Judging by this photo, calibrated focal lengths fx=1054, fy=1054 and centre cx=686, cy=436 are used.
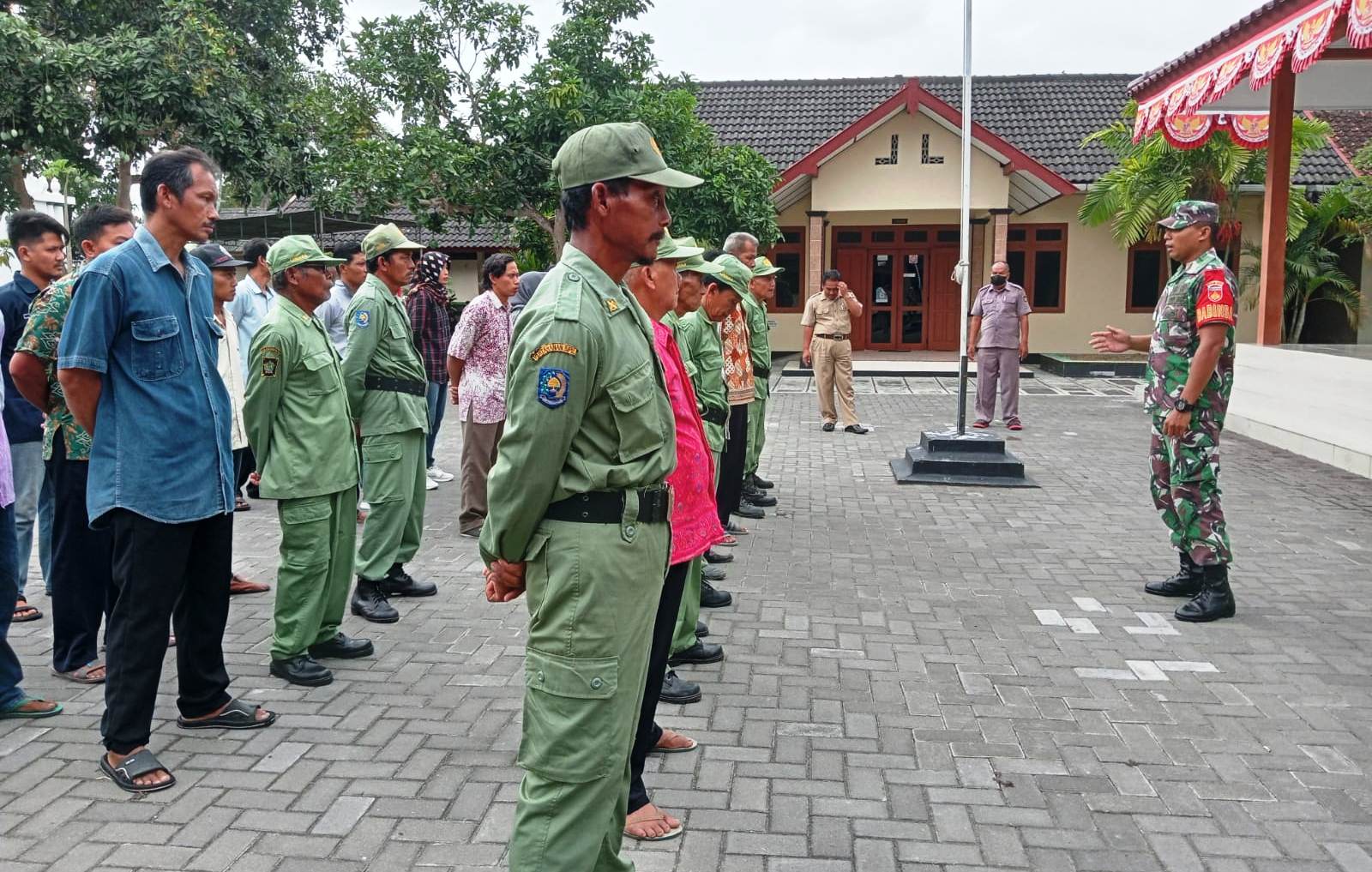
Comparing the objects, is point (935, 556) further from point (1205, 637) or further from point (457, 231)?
point (457, 231)

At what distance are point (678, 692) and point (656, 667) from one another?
1.13 metres

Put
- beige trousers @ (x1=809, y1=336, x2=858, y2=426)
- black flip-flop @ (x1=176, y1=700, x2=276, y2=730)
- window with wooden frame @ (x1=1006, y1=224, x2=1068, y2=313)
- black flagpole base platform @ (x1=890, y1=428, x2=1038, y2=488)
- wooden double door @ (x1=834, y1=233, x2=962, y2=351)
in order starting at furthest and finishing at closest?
1. wooden double door @ (x1=834, y1=233, x2=962, y2=351)
2. window with wooden frame @ (x1=1006, y1=224, x2=1068, y2=313)
3. beige trousers @ (x1=809, y1=336, x2=858, y2=426)
4. black flagpole base platform @ (x1=890, y1=428, x2=1038, y2=488)
5. black flip-flop @ (x1=176, y1=700, x2=276, y2=730)

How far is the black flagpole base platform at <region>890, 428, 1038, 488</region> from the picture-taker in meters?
8.85

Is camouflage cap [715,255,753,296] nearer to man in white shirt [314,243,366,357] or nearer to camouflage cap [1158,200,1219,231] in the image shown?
camouflage cap [1158,200,1219,231]

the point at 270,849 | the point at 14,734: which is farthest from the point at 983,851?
the point at 14,734

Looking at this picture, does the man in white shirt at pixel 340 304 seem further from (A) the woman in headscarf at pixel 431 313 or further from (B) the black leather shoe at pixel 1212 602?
(B) the black leather shoe at pixel 1212 602

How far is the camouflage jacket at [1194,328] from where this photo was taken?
4.98 metres

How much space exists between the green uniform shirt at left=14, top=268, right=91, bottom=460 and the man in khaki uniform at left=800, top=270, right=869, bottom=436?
8.17 metres

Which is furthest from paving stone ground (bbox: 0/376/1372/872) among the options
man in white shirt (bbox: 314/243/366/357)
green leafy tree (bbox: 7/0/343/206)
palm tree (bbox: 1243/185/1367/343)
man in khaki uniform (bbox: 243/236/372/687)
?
palm tree (bbox: 1243/185/1367/343)

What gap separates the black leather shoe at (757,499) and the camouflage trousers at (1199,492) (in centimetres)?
321

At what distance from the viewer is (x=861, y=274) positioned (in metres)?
20.7

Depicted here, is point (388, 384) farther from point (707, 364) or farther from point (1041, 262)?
point (1041, 262)

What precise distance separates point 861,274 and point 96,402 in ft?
60.4

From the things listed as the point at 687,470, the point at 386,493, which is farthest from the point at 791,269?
the point at 687,470
